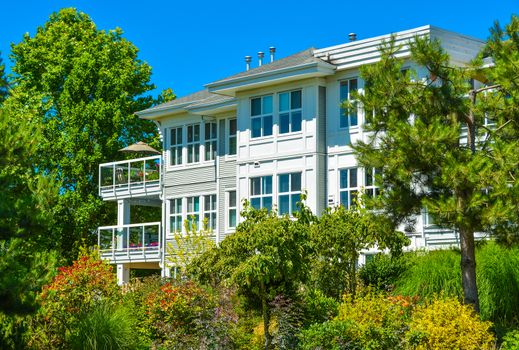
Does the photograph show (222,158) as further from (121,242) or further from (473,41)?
(473,41)

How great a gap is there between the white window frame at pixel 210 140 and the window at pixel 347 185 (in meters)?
7.69

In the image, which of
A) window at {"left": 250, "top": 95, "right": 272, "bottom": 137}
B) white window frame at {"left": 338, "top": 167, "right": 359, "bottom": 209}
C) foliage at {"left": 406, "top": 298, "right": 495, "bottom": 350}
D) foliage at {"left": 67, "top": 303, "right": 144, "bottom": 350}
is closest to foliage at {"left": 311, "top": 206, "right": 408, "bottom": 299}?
foliage at {"left": 406, "top": 298, "right": 495, "bottom": 350}

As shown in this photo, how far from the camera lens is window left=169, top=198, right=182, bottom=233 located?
39375mm

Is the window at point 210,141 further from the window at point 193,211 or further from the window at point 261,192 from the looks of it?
the window at point 261,192

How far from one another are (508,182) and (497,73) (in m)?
2.32

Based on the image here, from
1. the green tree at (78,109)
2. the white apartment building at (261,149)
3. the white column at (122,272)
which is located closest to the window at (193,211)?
the white apartment building at (261,149)

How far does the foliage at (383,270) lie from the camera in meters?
25.4

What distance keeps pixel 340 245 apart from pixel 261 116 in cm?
1054

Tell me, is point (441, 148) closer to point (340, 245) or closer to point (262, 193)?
point (340, 245)

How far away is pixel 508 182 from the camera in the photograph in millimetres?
19297

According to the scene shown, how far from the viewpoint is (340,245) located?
24859 mm

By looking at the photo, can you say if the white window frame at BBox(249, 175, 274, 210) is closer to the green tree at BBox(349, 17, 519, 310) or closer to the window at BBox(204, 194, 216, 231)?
the window at BBox(204, 194, 216, 231)

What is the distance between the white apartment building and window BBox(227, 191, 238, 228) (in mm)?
38

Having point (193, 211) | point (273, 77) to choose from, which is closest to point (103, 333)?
point (273, 77)
